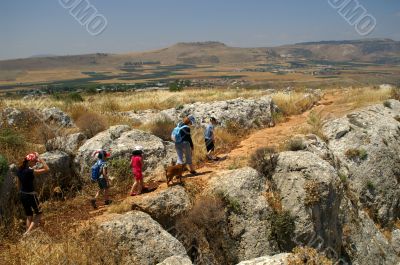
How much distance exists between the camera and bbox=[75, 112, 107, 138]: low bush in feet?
41.5

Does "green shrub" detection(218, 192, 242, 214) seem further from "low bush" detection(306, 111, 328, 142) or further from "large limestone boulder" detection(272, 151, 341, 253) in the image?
"low bush" detection(306, 111, 328, 142)

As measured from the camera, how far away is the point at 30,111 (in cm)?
1380

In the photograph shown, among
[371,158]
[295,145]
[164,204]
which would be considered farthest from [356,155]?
[164,204]

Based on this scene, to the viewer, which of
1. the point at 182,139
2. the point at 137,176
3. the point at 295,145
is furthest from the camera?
the point at 295,145

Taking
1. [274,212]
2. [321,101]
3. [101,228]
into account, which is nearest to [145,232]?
[101,228]

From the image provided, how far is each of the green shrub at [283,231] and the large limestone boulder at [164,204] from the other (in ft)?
7.12

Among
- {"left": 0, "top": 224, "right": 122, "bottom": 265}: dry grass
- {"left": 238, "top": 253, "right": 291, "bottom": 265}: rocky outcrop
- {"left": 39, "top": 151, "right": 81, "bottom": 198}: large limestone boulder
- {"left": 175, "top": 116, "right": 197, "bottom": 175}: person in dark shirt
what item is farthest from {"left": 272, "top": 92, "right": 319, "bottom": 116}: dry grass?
{"left": 0, "top": 224, "right": 122, "bottom": 265}: dry grass

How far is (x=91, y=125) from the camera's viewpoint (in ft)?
41.8

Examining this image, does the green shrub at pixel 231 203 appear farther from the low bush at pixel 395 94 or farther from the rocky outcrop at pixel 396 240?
the low bush at pixel 395 94

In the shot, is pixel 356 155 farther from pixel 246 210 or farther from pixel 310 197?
pixel 246 210

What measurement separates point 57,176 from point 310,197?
260 inches

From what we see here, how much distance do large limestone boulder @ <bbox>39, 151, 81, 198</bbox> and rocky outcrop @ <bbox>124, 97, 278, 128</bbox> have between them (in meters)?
6.32

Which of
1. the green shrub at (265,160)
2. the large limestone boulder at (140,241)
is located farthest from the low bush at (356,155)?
the large limestone boulder at (140,241)

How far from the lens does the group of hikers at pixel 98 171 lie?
7695 millimetres
